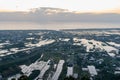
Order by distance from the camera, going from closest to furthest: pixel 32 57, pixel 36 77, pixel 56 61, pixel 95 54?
pixel 36 77 < pixel 56 61 < pixel 32 57 < pixel 95 54

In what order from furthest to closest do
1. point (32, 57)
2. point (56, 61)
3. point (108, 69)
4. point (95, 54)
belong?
point (95, 54), point (32, 57), point (56, 61), point (108, 69)

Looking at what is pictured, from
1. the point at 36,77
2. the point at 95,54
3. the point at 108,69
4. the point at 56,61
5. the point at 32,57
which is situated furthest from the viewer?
the point at 95,54

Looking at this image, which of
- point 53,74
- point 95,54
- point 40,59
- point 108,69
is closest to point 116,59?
point 95,54

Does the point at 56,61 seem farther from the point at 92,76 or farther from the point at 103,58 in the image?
the point at 92,76

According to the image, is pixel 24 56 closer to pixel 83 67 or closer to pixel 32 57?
pixel 32 57

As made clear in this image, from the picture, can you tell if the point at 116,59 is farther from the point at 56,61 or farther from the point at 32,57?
the point at 32,57

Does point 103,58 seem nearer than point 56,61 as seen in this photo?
No

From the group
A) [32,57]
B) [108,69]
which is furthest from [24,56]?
[108,69]

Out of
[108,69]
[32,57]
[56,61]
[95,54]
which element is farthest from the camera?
[95,54]

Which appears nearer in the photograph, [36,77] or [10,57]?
[36,77]
